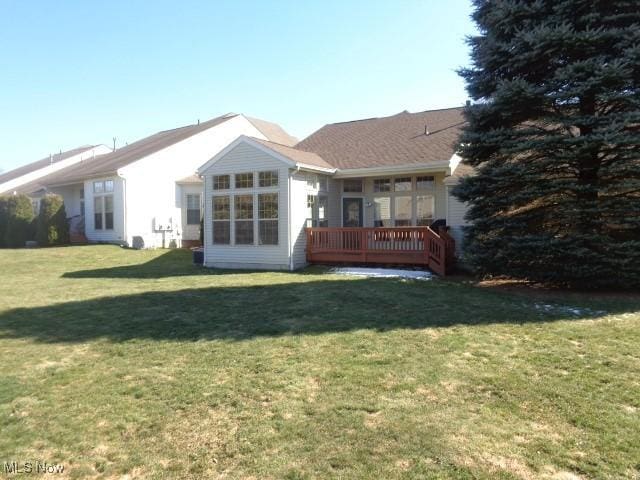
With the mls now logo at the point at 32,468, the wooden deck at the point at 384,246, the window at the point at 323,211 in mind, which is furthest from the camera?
the window at the point at 323,211

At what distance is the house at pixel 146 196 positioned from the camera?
1881 cm

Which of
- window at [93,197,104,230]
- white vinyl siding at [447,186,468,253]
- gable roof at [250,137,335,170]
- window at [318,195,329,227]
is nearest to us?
gable roof at [250,137,335,170]

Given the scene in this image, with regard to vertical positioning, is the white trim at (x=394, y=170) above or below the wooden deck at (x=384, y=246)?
above

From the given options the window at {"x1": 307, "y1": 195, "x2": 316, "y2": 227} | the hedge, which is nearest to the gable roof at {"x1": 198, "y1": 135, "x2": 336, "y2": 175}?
the window at {"x1": 307, "y1": 195, "x2": 316, "y2": 227}

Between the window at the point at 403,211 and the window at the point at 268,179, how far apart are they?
433 cm

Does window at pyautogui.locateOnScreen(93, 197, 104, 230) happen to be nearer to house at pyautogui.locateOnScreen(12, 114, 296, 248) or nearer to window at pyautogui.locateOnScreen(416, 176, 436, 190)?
house at pyautogui.locateOnScreen(12, 114, 296, 248)

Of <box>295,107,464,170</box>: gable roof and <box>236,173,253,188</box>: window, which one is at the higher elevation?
<box>295,107,464,170</box>: gable roof

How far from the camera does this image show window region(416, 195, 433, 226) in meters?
14.1

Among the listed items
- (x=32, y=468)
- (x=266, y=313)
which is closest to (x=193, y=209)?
(x=266, y=313)

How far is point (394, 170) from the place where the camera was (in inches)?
535

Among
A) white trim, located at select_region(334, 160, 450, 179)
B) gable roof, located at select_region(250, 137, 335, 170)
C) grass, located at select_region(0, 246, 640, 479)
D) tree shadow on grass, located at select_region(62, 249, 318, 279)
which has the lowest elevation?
grass, located at select_region(0, 246, 640, 479)

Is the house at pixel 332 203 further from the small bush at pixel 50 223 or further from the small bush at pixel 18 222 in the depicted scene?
the small bush at pixel 18 222

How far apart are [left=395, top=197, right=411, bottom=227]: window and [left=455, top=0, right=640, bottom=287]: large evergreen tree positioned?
16.0 ft

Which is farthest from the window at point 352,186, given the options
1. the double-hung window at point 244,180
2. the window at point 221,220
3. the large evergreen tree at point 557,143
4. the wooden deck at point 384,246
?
the large evergreen tree at point 557,143
